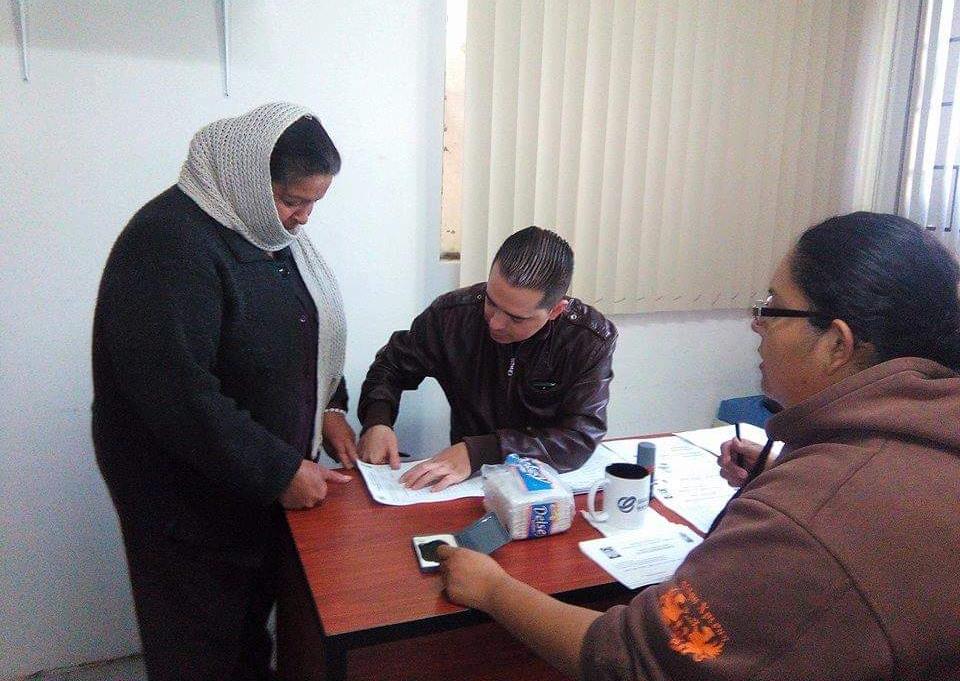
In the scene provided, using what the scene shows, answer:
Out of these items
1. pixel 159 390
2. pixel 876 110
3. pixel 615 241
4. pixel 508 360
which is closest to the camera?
pixel 159 390

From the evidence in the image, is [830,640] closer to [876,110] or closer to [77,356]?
[77,356]

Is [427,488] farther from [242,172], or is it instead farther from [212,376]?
[242,172]

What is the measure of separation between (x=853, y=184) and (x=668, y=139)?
90cm

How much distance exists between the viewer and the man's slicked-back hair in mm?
1561

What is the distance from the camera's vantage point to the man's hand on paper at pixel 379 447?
1548 millimetres

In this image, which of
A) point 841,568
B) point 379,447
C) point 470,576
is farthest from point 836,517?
point 379,447

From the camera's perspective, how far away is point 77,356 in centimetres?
188

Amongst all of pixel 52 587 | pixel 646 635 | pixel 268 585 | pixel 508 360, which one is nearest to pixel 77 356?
pixel 52 587

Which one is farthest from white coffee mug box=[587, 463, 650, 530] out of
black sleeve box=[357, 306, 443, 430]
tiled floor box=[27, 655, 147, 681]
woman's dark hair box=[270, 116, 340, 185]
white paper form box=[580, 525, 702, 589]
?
tiled floor box=[27, 655, 147, 681]

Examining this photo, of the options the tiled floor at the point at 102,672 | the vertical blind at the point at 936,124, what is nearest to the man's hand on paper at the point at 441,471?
the tiled floor at the point at 102,672

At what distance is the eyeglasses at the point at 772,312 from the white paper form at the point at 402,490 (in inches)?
25.9

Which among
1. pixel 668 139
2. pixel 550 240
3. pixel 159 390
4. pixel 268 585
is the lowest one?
pixel 268 585

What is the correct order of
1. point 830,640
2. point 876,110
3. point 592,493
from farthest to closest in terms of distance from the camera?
point 876,110 < point 592,493 < point 830,640

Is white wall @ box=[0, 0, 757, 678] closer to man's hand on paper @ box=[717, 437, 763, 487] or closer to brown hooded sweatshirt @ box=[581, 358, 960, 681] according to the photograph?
man's hand on paper @ box=[717, 437, 763, 487]
